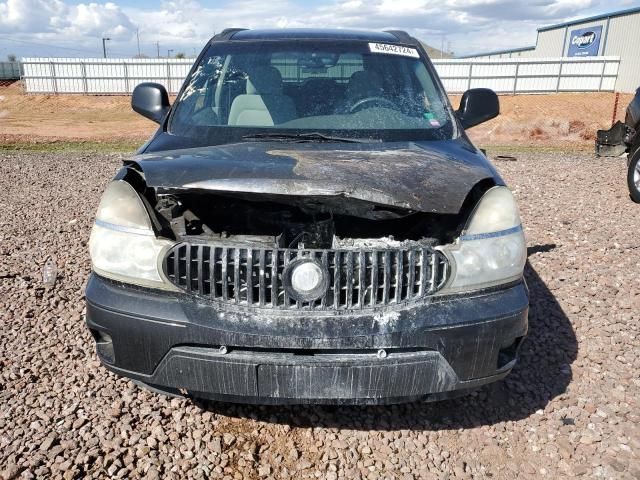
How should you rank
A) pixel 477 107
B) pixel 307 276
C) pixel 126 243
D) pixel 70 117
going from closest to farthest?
1. pixel 307 276
2. pixel 126 243
3. pixel 477 107
4. pixel 70 117

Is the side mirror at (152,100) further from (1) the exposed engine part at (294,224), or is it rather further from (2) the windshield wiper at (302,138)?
(1) the exposed engine part at (294,224)

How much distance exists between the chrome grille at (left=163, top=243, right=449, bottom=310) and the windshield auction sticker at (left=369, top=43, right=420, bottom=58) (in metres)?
2.13

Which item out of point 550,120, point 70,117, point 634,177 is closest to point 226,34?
point 634,177

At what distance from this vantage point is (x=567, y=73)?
1264 inches

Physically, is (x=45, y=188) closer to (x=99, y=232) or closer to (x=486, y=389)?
(x=99, y=232)

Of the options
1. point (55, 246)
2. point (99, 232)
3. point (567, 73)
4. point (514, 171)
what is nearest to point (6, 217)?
point (55, 246)

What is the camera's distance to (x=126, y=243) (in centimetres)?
234

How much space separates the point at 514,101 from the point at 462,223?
30.6m

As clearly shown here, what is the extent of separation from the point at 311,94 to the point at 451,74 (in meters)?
30.3

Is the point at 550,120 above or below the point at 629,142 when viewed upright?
below

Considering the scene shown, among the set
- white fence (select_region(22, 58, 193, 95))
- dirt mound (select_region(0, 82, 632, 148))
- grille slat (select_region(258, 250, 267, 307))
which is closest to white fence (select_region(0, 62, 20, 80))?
dirt mound (select_region(0, 82, 632, 148))

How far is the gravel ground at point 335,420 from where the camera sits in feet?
8.02

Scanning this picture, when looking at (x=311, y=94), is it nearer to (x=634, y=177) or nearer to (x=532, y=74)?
(x=634, y=177)

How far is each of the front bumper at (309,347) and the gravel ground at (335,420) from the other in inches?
16.8
